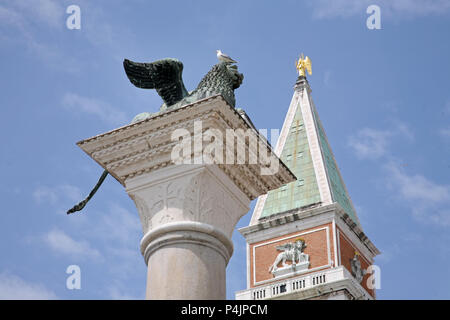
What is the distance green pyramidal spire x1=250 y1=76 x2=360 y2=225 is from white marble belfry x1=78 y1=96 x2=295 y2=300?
3268 centimetres

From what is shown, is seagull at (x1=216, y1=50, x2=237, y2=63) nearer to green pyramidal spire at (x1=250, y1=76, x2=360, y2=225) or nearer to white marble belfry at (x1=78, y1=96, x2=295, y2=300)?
white marble belfry at (x1=78, y1=96, x2=295, y2=300)

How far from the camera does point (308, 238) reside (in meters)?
40.2

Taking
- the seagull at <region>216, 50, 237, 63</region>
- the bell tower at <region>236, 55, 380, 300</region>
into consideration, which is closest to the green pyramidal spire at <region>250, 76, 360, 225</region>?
the bell tower at <region>236, 55, 380, 300</region>

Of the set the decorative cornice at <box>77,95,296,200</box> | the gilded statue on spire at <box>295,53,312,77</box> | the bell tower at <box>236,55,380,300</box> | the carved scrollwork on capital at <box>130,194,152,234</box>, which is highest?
the gilded statue on spire at <box>295,53,312,77</box>

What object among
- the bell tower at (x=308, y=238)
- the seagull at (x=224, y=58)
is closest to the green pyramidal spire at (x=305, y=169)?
the bell tower at (x=308, y=238)

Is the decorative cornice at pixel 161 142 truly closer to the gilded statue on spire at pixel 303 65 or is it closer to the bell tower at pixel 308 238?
the bell tower at pixel 308 238

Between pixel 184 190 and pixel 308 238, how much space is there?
33.0 m

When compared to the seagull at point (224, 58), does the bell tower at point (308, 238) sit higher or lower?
higher

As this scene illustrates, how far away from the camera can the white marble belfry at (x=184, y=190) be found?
723cm

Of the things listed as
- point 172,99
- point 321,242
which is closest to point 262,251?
point 321,242

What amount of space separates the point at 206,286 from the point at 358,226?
116 ft

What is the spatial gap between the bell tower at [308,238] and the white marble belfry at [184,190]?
2987 centimetres

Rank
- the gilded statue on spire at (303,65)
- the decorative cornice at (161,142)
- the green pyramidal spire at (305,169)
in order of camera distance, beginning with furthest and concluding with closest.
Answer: the gilded statue on spire at (303,65)
the green pyramidal spire at (305,169)
the decorative cornice at (161,142)

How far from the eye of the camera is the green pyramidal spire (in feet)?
135
